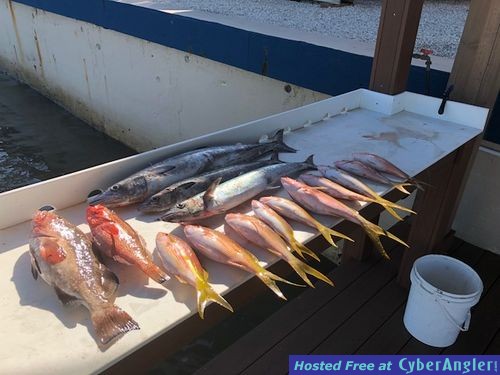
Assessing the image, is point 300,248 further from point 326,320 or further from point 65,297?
point 326,320

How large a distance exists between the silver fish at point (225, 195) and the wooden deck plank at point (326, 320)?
4.77 feet

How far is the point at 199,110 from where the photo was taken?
6.55 m

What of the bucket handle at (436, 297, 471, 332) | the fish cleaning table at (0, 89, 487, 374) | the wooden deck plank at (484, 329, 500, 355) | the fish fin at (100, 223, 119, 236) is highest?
the fish fin at (100, 223, 119, 236)

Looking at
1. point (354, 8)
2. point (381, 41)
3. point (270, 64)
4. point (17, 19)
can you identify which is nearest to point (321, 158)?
point (381, 41)

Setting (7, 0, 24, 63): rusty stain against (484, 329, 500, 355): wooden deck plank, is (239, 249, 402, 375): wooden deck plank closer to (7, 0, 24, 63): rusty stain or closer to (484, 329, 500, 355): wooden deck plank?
(484, 329, 500, 355): wooden deck plank

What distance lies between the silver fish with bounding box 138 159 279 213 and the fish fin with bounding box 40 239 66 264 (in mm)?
482

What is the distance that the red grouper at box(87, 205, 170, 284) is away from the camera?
1.56 m

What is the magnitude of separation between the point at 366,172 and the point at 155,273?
4.46 ft

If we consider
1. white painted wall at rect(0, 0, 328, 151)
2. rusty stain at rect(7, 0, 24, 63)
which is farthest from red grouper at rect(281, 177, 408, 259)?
rusty stain at rect(7, 0, 24, 63)

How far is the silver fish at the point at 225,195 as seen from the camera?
191 cm

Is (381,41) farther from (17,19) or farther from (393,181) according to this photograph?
(17,19)

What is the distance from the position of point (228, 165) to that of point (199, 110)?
431cm

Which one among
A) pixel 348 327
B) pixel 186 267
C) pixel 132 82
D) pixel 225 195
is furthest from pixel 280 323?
pixel 132 82

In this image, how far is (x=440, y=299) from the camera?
2727mm
